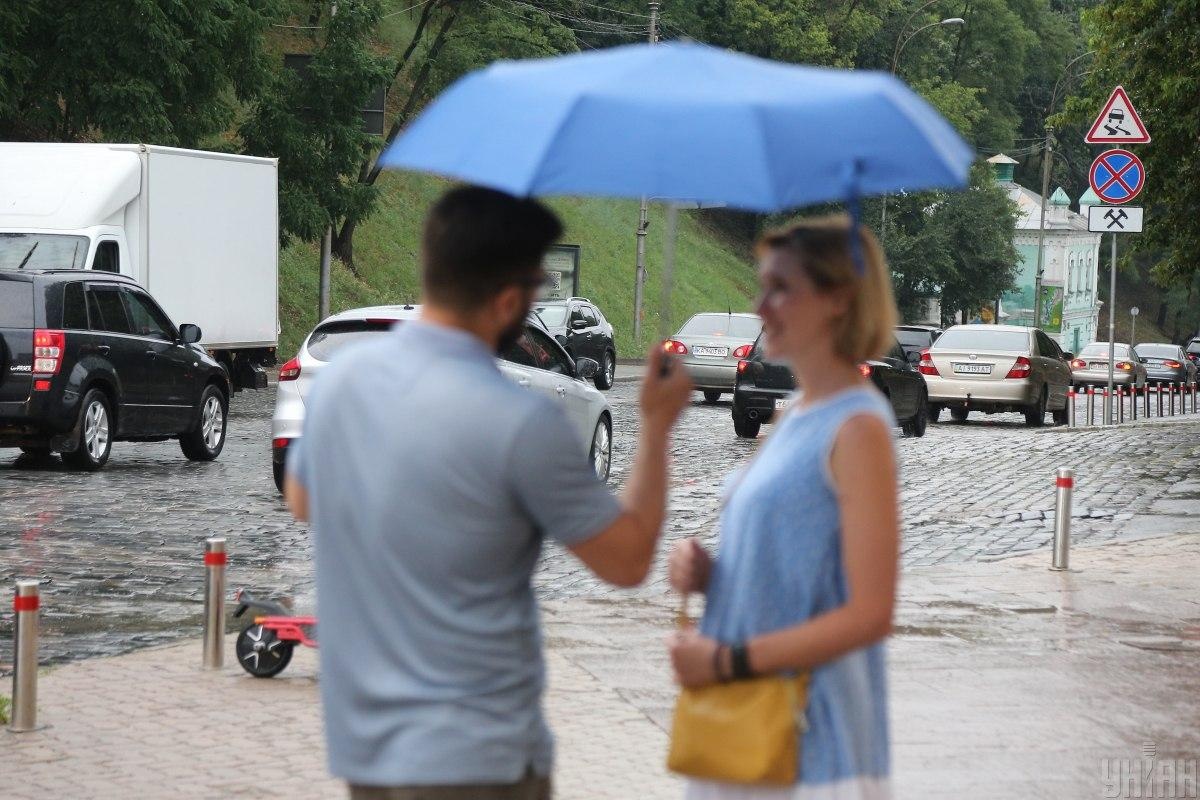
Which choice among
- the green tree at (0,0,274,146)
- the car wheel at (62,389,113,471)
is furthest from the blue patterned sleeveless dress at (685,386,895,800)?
the green tree at (0,0,274,146)

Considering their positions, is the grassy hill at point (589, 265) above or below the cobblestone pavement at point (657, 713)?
above

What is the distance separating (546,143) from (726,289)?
210 ft

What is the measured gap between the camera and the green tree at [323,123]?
115 ft

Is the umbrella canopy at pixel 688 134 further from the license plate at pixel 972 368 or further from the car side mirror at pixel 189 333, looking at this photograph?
the license plate at pixel 972 368

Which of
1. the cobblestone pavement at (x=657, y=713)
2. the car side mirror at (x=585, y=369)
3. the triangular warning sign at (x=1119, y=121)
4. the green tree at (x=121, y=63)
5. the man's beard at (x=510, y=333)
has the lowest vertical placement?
the cobblestone pavement at (x=657, y=713)

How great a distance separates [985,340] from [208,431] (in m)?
15.3

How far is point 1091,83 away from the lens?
26344 millimetres

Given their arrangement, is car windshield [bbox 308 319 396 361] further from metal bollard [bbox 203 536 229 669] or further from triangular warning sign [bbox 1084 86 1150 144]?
triangular warning sign [bbox 1084 86 1150 144]

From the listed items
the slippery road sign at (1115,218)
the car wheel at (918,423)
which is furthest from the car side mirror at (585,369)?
the car wheel at (918,423)

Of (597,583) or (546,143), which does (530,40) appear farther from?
(546,143)

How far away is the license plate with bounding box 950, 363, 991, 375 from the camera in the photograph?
2917 cm

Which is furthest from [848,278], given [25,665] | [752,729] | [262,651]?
[262,651]

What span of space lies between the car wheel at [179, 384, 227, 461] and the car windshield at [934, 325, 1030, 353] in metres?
14.4

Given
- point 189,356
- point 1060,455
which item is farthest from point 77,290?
point 1060,455
